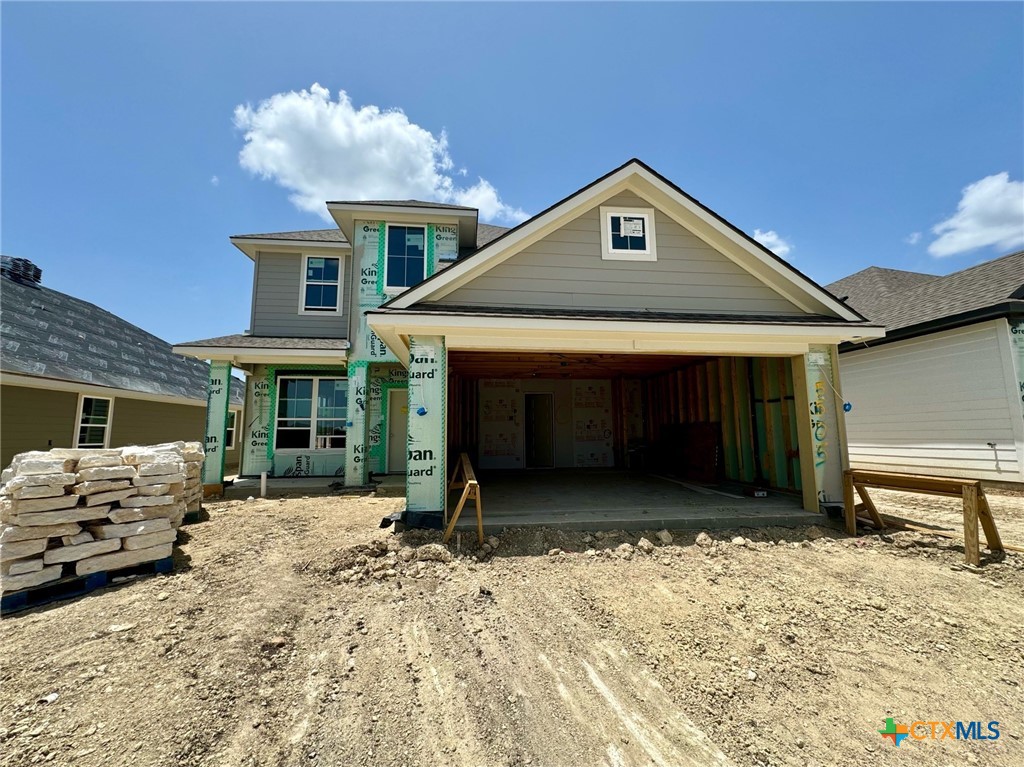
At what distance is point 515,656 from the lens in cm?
311

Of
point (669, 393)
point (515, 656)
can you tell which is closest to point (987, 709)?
point (515, 656)

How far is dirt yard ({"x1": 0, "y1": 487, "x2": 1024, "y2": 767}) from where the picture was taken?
223 cm

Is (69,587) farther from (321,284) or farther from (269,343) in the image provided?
(321,284)

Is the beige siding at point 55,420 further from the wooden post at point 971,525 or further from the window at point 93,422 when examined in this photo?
the wooden post at point 971,525

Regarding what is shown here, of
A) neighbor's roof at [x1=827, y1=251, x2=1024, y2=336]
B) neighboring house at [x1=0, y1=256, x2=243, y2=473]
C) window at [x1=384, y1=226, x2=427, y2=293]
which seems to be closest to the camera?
neighbor's roof at [x1=827, y1=251, x2=1024, y2=336]

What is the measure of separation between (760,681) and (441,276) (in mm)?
5814

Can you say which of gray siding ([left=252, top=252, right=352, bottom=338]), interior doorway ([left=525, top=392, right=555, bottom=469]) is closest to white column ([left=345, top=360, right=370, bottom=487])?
gray siding ([left=252, top=252, right=352, bottom=338])

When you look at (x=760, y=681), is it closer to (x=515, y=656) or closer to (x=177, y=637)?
(x=515, y=656)

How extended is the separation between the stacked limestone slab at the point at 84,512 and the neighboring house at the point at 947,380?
38.6 feet

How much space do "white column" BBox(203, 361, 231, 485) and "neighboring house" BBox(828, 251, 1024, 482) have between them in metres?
14.1

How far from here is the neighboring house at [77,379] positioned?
9688 millimetres

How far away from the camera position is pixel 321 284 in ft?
38.8

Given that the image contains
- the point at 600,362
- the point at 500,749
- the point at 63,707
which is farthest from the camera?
the point at 600,362

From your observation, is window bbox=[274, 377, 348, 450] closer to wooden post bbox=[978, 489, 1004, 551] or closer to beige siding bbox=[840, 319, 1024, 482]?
wooden post bbox=[978, 489, 1004, 551]
